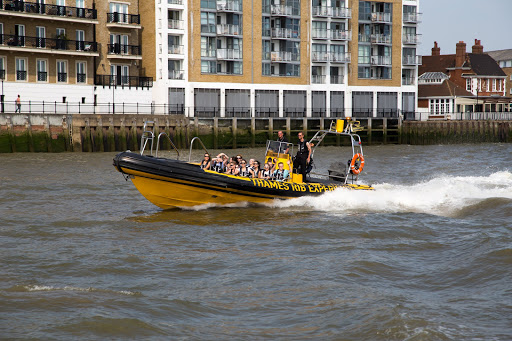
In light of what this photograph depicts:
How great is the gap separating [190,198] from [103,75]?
3790 cm

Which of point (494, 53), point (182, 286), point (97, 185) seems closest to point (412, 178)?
point (97, 185)

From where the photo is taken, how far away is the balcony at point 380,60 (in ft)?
214

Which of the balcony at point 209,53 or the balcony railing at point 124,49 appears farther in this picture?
the balcony at point 209,53

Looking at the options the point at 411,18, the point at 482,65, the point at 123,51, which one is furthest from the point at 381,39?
the point at 123,51

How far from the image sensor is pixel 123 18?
2159 inches

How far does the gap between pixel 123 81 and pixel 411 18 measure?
2968 cm

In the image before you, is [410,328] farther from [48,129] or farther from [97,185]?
[48,129]

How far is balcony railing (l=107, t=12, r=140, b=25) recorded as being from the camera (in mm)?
54125

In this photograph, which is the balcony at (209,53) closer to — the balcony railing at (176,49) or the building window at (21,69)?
the balcony railing at (176,49)

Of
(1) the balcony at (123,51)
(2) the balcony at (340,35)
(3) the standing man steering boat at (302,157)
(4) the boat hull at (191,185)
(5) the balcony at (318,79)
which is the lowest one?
(4) the boat hull at (191,185)

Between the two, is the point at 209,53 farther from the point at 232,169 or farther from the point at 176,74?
the point at 232,169

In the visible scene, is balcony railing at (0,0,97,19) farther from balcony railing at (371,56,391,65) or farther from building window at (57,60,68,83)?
balcony railing at (371,56,391,65)

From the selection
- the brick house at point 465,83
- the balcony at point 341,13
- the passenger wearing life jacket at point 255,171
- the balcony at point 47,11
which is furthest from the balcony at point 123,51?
the passenger wearing life jacket at point 255,171

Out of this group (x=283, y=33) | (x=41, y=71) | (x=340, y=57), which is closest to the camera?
(x=41, y=71)
